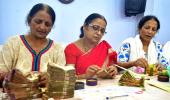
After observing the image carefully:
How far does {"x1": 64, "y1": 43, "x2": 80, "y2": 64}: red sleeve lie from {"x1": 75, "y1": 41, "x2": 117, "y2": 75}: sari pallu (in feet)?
0.15

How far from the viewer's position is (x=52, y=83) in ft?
4.02

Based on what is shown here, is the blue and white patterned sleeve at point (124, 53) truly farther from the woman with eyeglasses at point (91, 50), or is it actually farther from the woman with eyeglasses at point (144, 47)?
the woman with eyeglasses at point (91, 50)

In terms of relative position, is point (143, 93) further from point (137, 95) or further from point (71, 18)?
point (71, 18)

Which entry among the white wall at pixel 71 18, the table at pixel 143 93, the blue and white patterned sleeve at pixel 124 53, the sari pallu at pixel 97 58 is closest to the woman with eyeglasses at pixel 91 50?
the sari pallu at pixel 97 58

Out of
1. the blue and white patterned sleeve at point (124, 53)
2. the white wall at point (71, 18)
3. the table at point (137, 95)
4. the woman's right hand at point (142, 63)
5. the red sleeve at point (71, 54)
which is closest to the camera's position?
the table at point (137, 95)

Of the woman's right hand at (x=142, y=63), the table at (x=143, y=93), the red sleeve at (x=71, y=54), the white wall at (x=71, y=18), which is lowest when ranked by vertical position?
the table at (x=143, y=93)

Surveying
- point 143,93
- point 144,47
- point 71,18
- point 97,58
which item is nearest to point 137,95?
point 143,93

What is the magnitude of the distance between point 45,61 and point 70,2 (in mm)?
1772

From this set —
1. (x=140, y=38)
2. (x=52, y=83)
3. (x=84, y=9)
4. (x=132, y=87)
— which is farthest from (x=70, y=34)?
(x=52, y=83)

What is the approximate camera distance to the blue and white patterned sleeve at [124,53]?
2.38 meters

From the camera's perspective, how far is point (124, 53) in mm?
2436

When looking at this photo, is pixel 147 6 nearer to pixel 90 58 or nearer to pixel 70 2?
pixel 70 2

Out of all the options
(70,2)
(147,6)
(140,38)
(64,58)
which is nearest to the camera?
(64,58)

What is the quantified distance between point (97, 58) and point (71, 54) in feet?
0.80
